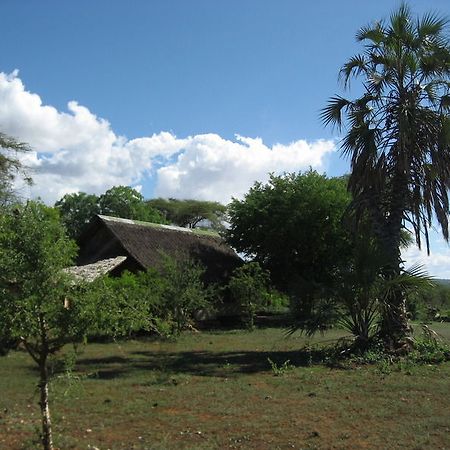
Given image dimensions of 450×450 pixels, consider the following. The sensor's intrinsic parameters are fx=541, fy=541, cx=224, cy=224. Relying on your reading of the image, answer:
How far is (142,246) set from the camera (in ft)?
81.0

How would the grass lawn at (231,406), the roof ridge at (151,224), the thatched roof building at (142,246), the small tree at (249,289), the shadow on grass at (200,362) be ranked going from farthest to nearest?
the roof ridge at (151,224) → the thatched roof building at (142,246) → the small tree at (249,289) → the shadow on grass at (200,362) → the grass lawn at (231,406)

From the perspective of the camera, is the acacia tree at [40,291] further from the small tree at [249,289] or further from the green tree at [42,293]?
the small tree at [249,289]

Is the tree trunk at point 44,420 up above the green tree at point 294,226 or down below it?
below

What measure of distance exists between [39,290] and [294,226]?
2232 centimetres

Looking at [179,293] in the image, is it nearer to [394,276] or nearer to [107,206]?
[394,276]

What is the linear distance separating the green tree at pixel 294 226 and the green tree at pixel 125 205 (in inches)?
715

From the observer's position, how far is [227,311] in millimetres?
28188

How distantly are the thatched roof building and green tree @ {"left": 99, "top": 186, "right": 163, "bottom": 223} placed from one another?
16.2 meters

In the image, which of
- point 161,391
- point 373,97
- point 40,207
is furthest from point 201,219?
point 40,207

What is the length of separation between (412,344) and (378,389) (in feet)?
16.1

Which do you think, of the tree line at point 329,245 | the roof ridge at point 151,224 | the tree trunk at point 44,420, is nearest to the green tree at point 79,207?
the roof ridge at point 151,224

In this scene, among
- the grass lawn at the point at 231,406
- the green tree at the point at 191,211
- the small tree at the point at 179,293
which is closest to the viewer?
the grass lawn at the point at 231,406

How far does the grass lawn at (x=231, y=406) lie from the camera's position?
6.48m

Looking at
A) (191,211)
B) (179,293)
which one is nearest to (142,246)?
(179,293)
